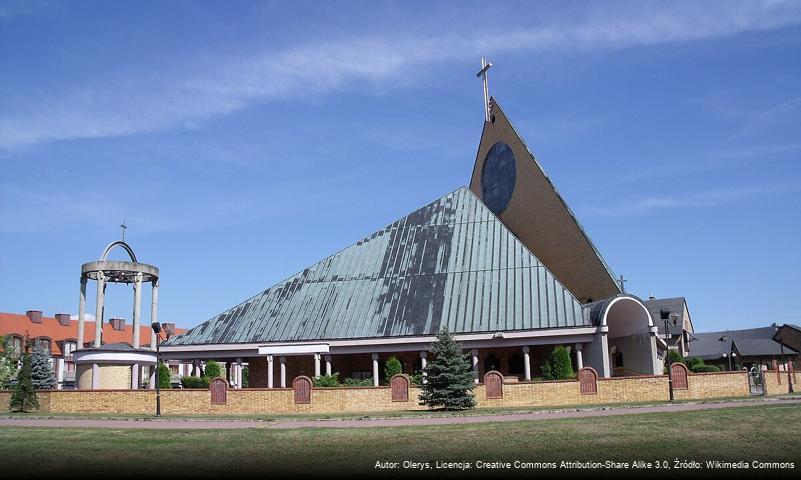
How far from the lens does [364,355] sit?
38125 mm

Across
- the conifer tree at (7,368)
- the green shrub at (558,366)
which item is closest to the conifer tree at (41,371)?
the conifer tree at (7,368)

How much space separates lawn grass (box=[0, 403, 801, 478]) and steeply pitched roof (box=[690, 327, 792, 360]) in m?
57.6

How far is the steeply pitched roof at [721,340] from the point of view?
7219 centimetres

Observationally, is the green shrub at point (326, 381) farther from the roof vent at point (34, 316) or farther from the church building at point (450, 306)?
the roof vent at point (34, 316)

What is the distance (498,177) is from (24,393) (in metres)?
31.1

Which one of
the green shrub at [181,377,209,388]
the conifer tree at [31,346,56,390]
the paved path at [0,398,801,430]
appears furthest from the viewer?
the conifer tree at [31,346,56,390]

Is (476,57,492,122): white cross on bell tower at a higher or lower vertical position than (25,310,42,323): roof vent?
higher

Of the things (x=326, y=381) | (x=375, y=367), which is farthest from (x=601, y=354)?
(x=326, y=381)

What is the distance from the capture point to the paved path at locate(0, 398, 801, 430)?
66.6 ft

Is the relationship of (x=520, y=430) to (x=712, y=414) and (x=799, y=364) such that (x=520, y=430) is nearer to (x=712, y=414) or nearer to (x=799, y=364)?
(x=712, y=414)

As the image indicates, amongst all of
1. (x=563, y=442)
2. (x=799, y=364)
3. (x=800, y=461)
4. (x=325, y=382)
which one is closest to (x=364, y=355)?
(x=325, y=382)

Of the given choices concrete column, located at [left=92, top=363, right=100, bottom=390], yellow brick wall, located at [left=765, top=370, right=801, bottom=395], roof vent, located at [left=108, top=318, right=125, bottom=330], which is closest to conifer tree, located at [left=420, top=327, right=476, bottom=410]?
yellow brick wall, located at [left=765, top=370, right=801, bottom=395]

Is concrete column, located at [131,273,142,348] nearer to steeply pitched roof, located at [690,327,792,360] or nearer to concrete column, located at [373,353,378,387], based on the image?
concrete column, located at [373,353,378,387]

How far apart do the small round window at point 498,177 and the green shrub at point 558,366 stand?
16.1m
